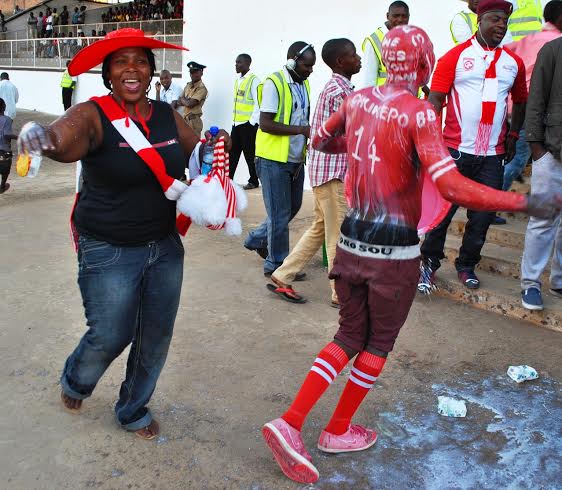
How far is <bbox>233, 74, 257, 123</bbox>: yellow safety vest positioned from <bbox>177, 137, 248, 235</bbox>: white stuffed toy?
278 inches

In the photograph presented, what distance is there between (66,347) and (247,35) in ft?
24.8

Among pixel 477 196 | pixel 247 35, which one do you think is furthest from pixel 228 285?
pixel 247 35

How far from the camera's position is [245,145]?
9.93 m

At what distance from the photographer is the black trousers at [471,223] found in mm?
4570

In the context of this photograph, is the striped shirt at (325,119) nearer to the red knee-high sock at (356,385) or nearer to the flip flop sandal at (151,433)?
the red knee-high sock at (356,385)

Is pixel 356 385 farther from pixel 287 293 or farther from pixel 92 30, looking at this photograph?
pixel 92 30

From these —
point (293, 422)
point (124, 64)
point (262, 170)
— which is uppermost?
point (124, 64)

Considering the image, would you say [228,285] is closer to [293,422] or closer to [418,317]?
[418,317]

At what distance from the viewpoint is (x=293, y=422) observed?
2.77m

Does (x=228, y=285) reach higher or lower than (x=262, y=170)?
lower

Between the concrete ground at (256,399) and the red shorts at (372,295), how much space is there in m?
0.61

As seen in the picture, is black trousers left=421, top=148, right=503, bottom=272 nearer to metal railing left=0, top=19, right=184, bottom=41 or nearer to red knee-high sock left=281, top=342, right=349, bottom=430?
red knee-high sock left=281, top=342, right=349, bottom=430

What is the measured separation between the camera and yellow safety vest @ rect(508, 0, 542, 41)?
5871 millimetres

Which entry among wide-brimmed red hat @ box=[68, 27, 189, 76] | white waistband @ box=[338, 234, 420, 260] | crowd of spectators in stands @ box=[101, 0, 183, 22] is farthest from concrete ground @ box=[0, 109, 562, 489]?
crowd of spectators in stands @ box=[101, 0, 183, 22]
